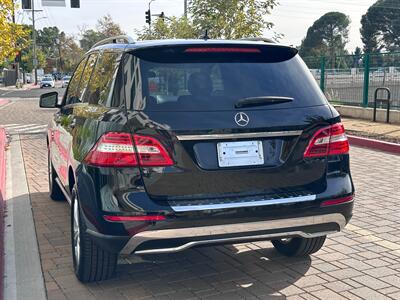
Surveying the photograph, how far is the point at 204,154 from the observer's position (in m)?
3.46

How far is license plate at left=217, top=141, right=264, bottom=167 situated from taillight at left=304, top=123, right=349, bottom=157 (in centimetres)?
37

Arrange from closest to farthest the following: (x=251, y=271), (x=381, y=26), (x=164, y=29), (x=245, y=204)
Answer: (x=245, y=204) → (x=251, y=271) → (x=164, y=29) → (x=381, y=26)

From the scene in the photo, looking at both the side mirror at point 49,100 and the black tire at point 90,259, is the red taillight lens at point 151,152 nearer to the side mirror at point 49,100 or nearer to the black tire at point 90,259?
the black tire at point 90,259

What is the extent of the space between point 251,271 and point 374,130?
9719 mm

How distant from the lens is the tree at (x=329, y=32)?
107m

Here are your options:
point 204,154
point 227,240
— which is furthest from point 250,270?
point 204,154

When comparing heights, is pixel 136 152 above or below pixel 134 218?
above

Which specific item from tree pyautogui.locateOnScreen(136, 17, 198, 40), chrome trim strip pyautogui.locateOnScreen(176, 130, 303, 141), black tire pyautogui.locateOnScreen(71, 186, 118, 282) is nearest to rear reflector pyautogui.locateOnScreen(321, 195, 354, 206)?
chrome trim strip pyautogui.locateOnScreen(176, 130, 303, 141)

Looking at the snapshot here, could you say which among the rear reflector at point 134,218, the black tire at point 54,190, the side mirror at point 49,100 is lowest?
the black tire at point 54,190

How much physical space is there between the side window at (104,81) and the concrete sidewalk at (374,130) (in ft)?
27.2

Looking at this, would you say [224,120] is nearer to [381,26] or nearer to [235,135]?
[235,135]

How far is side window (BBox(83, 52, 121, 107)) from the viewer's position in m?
3.80

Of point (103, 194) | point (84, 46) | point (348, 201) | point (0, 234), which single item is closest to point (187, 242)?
point (103, 194)

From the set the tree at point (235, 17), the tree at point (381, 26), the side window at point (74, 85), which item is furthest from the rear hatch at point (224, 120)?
the tree at point (381, 26)
